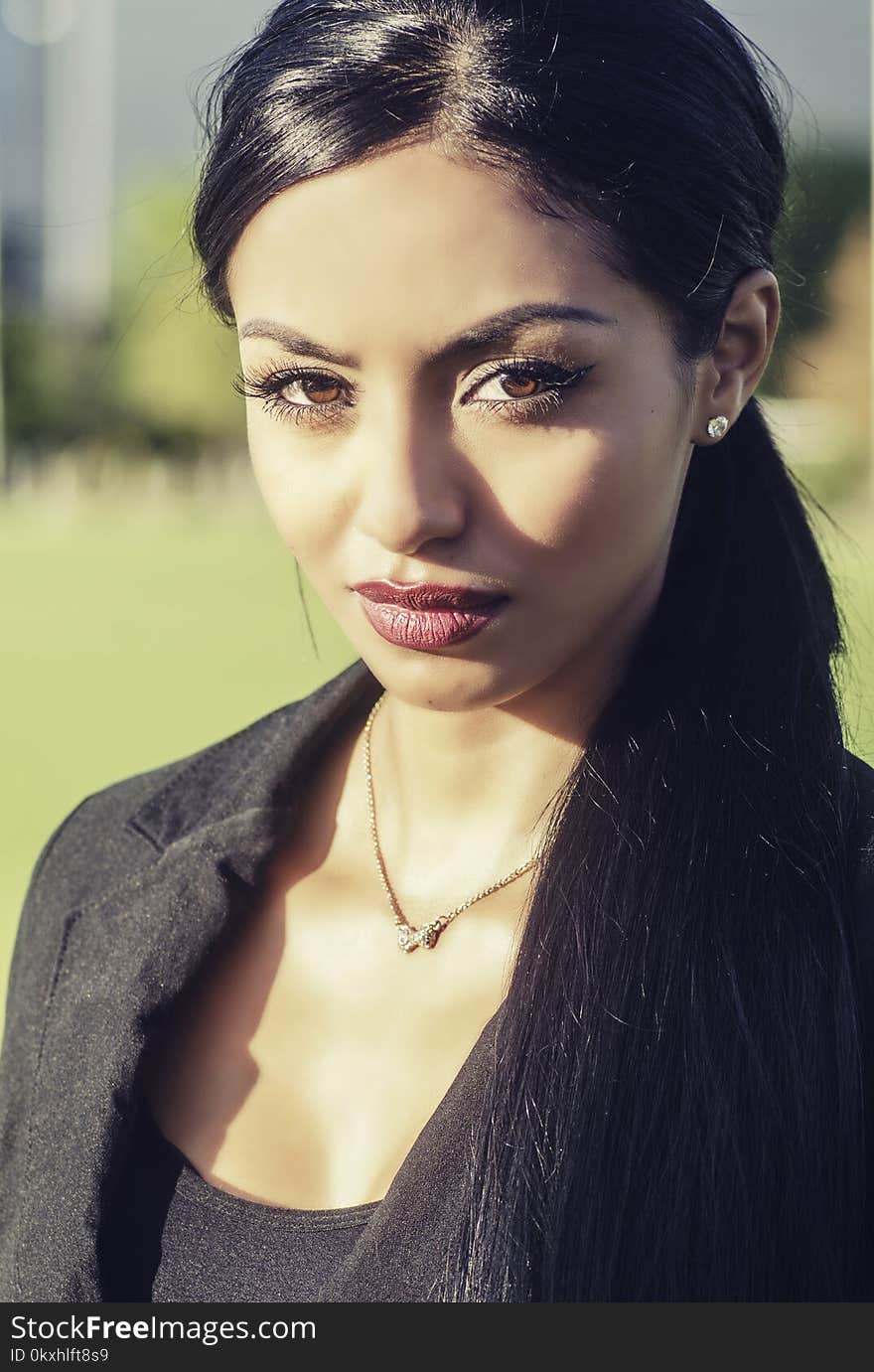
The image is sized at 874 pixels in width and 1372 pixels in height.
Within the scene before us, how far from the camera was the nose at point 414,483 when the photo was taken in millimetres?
2191

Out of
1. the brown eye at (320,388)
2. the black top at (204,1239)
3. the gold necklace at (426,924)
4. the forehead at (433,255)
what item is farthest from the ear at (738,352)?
the black top at (204,1239)

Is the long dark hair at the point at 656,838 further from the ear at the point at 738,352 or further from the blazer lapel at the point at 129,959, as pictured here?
the blazer lapel at the point at 129,959

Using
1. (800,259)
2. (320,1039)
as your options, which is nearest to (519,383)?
(320,1039)

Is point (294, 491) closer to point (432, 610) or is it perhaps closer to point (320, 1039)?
point (432, 610)

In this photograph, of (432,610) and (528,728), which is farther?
(528,728)

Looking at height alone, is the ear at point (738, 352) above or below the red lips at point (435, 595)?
above

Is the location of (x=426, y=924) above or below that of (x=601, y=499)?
below

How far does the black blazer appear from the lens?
2.32m

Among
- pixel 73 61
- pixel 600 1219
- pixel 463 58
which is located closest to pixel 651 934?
pixel 600 1219

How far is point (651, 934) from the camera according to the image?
2322mm

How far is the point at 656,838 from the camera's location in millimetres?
2387

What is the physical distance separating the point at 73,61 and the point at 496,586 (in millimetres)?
57167

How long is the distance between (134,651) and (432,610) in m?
19.0

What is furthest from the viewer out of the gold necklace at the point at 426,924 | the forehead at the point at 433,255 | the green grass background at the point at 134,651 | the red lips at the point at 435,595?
the green grass background at the point at 134,651
